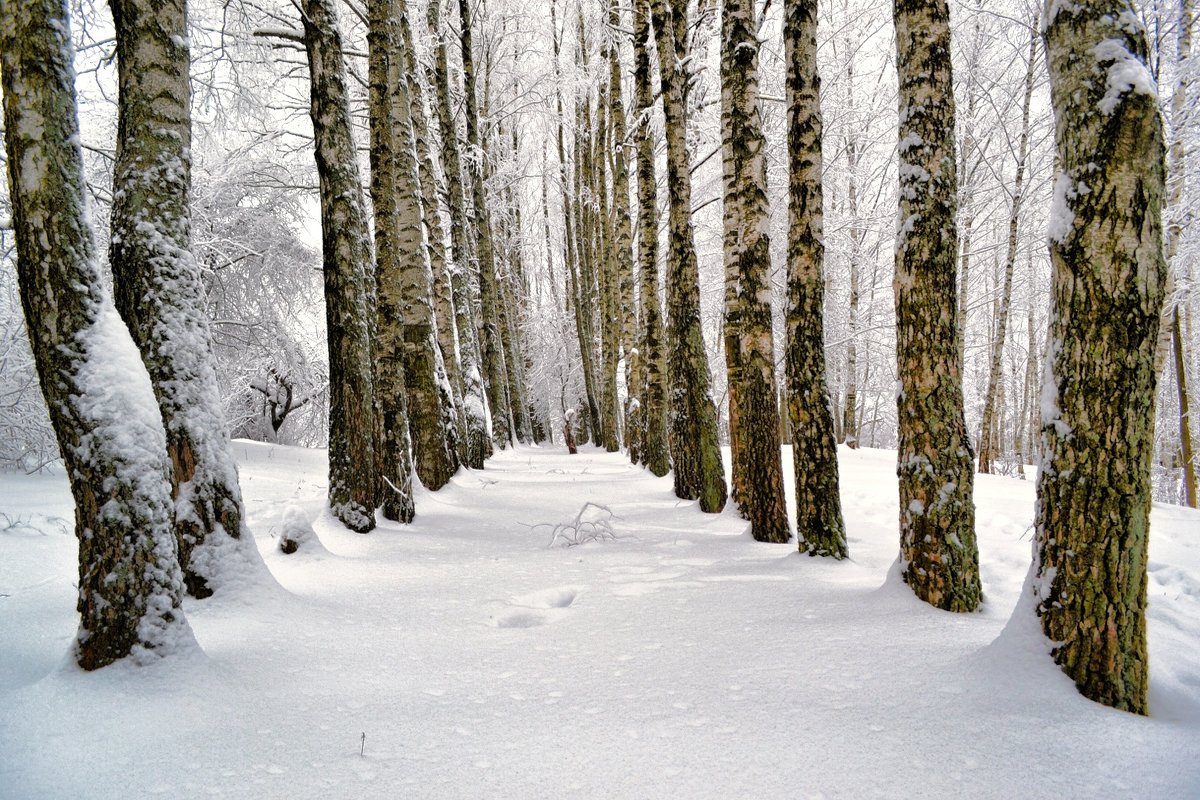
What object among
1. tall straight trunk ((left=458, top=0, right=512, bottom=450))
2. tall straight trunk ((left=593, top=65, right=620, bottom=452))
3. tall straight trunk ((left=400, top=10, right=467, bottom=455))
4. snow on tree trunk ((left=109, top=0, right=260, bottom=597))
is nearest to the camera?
snow on tree trunk ((left=109, top=0, right=260, bottom=597))

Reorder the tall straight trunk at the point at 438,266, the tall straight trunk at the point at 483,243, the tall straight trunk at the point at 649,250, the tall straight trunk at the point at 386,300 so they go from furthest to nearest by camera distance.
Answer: the tall straight trunk at the point at 483,243, the tall straight trunk at the point at 438,266, the tall straight trunk at the point at 649,250, the tall straight trunk at the point at 386,300

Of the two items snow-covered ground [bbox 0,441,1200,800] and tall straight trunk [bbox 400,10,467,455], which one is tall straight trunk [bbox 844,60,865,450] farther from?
snow-covered ground [bbox 0,441,1200,800]

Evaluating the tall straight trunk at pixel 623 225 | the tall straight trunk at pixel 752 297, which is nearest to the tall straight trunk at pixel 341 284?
the tall straight trunk at pixel 752 297

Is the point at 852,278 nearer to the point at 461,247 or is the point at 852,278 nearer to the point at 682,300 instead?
the point at 461,247

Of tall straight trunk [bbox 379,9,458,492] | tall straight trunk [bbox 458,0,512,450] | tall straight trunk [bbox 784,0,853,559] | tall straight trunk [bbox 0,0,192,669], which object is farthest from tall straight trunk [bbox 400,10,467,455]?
tall straight trunk [bbox 0,0,192,669]

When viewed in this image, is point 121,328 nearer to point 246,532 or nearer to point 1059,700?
point 246,532

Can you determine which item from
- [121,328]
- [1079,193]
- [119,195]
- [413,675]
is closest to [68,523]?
[119,195]

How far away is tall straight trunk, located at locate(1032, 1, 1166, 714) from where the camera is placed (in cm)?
217

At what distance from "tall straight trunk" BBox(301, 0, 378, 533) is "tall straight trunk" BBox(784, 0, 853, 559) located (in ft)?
11.9

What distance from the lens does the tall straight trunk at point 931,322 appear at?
10.8ft

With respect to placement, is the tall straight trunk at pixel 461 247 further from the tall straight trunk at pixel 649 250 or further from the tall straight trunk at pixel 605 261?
the tall straight trunk at pixel 605 261

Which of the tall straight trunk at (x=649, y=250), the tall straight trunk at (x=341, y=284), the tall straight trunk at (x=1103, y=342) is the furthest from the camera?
the tall straight trunk at (x=649, y=250)

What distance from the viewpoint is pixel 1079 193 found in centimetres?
225

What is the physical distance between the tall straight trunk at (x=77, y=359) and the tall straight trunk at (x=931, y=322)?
3592 mm
